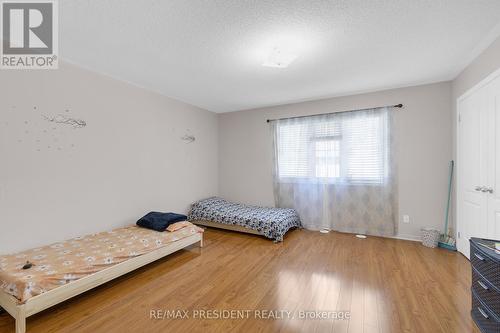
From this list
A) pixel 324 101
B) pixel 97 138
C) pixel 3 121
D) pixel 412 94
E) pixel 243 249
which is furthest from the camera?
pixel 324 101

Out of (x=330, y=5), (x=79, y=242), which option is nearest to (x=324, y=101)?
(x=330, y=5)

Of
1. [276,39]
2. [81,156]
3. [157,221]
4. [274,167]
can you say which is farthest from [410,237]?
[81,156]

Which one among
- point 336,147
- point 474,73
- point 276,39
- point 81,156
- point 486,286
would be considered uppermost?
point 276,39

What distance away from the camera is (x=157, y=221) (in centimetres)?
312

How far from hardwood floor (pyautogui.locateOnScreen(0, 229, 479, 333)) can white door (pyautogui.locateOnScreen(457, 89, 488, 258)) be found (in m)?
0.47

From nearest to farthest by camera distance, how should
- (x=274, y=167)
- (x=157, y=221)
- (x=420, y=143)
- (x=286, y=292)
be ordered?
(x=286, y=292), (x=157, y=221), (x=420, y=143), (x=274, y=167)

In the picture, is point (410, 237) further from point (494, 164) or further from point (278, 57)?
point (278, 57)

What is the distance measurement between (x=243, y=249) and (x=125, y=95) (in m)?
2.98

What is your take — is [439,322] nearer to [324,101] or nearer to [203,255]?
[203,255]

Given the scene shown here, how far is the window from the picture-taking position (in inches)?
145

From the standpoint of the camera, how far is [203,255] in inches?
121

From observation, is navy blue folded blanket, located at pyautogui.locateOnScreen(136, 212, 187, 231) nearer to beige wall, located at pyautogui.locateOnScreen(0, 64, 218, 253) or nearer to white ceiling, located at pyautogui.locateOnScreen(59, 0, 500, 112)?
beige wall, located at pyautogui.locateOnScreen(0, 64, 218, 253)

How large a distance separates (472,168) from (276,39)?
288 centimetres

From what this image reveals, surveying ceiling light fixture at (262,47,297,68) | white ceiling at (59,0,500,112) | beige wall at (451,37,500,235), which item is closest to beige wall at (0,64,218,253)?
white ceiling at (59,0,500,112)
